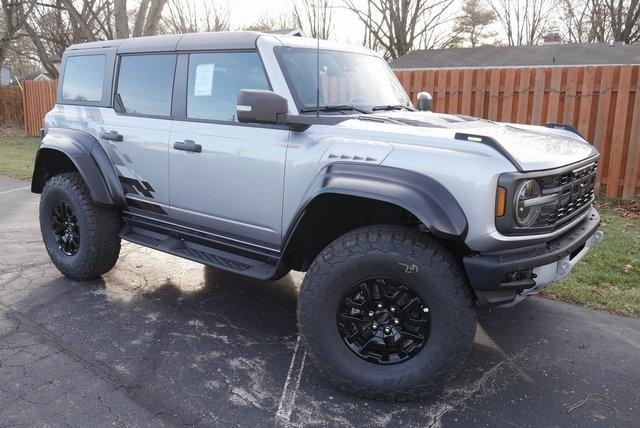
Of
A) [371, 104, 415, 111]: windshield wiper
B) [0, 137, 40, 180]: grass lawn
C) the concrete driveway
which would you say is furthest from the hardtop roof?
[0, 137, 40, 180]: grass lawn

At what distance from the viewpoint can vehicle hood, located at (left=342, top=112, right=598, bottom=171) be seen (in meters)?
2.87

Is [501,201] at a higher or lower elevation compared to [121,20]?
lower

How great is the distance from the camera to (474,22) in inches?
1341

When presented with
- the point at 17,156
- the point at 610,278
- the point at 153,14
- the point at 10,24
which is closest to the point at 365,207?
the point at 610,278

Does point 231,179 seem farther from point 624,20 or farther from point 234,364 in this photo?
point 624,20

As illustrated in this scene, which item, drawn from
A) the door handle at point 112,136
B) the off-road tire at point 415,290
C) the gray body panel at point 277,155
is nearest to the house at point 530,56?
the gray body panel at point 277,155

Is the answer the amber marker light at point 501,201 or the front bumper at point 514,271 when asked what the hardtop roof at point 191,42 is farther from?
the front bumper at point 514,271

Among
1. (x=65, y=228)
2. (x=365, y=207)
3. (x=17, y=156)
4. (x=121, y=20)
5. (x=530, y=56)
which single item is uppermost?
(x=121, y=20)

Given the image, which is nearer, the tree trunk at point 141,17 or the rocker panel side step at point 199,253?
the rocker panel side step at point 199,253

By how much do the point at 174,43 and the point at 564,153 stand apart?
9.33 ft

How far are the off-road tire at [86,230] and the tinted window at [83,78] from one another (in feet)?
2.38

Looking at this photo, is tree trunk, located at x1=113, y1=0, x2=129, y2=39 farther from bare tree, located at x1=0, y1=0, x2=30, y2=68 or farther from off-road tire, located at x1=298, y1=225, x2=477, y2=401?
off-road tire, located at x1=298, y1=225, x2=477, y2=401

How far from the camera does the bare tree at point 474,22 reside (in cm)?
3347

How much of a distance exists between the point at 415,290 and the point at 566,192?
1.05 meters
